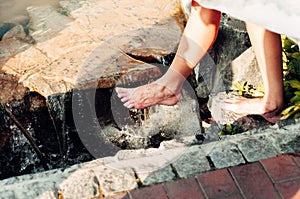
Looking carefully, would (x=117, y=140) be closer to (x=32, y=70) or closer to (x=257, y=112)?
(x=32, y=70)

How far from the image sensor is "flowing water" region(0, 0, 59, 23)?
4828 mm

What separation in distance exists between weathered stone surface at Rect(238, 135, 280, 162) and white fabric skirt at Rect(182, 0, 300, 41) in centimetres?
62

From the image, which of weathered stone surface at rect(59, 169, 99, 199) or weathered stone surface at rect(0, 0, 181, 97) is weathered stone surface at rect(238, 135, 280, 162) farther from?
weathered stone surface at rect(0, 0, 181, 97)

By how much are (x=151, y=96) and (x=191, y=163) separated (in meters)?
0.74

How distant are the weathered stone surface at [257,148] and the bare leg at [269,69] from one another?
38cm

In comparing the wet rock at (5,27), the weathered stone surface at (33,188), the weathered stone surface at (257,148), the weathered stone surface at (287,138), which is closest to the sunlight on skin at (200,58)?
the weathered stone surface at (287,138)

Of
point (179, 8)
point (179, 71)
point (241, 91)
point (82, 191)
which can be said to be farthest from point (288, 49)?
point (82, 191)

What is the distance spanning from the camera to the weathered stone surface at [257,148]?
2686 millimetres

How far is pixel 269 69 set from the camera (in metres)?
3.05

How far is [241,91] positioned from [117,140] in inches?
42.7

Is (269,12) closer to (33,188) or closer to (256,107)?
(256,107)

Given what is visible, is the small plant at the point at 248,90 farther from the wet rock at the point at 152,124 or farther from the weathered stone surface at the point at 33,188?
the weathered stone surface at the point at 33,188

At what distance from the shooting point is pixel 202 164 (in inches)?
104

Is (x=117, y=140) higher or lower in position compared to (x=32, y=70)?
lower
